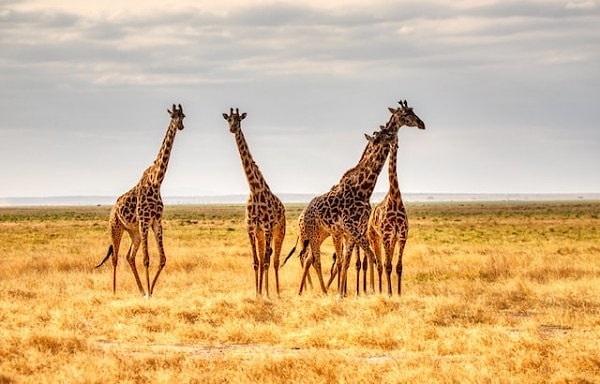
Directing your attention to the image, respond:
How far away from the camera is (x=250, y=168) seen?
18594mm

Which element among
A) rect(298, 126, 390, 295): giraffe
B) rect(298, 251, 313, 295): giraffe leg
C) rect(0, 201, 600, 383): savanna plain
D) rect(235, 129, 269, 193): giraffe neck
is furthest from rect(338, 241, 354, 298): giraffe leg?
rect(235, 129, 269, 193): giraffe neck

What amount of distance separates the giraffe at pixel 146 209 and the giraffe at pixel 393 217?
411 centimetres

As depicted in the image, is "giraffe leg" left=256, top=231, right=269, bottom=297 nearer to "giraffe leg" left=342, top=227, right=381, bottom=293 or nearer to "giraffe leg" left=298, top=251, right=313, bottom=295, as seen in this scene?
"giraffe leg" left=298, top=251, right=313, bottom=295

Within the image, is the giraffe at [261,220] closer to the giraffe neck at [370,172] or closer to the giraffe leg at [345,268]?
the giraffe leg at [345,268]

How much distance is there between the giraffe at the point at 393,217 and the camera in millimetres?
17781

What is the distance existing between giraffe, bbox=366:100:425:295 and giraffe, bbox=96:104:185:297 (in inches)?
162

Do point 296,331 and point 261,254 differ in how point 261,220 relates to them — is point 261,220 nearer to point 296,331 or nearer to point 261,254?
point 261,254

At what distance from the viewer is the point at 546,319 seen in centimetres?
1568

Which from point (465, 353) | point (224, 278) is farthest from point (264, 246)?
point (465, 353)

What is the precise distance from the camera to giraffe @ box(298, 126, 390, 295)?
17.7m

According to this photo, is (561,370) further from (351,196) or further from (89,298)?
(89,298)

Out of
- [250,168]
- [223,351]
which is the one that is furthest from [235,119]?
[223,351]

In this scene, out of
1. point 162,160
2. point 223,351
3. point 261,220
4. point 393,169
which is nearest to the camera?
point 223,351

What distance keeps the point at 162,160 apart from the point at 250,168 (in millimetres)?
2170
